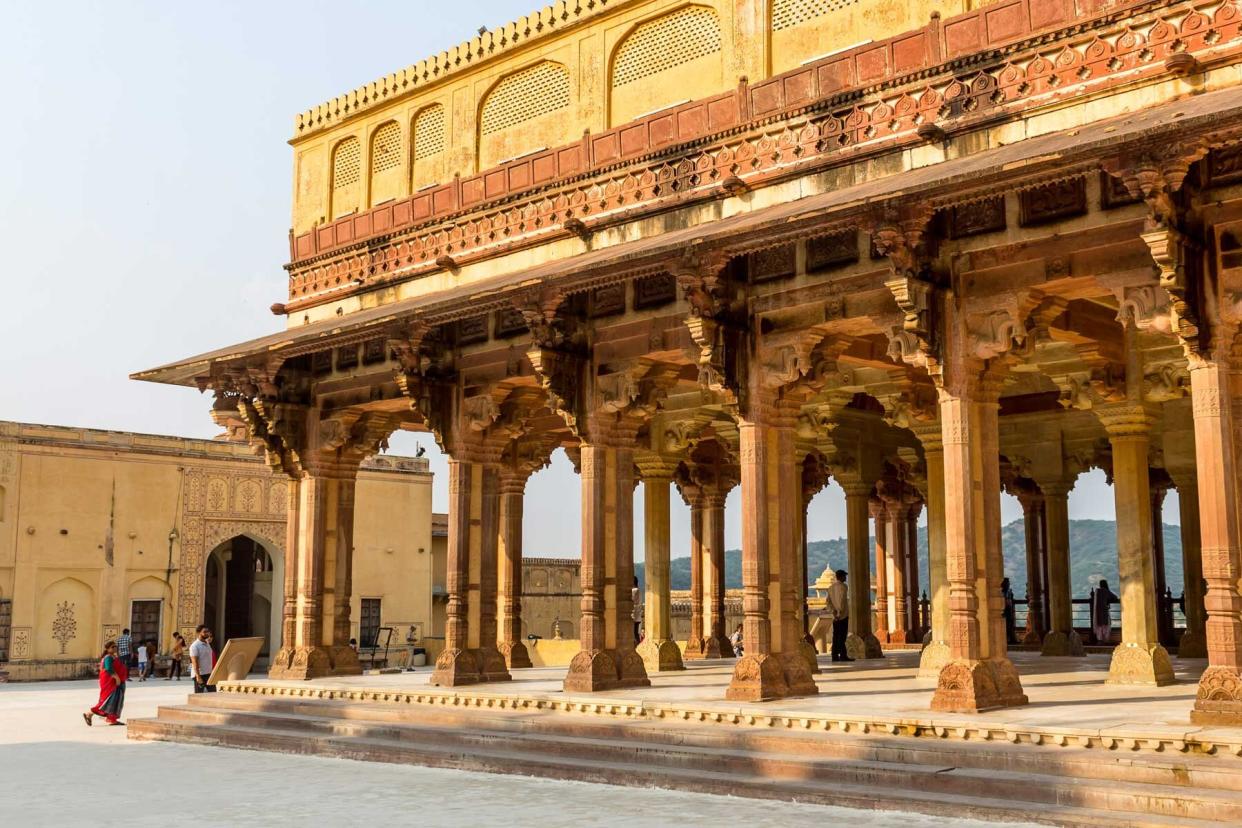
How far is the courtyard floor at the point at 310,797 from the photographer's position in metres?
7.91

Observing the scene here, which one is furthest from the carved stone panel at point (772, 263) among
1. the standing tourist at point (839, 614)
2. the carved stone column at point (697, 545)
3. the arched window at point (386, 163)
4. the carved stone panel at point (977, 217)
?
the carved stone column at point (697, 545)

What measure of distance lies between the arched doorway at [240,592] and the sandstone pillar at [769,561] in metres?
22.7

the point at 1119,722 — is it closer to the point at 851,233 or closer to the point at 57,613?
the point at 851,233

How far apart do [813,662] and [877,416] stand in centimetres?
457

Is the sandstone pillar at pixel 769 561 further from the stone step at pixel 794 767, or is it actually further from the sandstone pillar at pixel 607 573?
the sandstone pillar at pixel 607 573

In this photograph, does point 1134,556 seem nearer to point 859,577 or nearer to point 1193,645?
point 1193,645

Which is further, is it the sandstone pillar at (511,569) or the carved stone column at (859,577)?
the sandstone pillar at (511,569)

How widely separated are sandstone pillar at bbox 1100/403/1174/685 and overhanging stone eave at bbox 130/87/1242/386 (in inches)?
135

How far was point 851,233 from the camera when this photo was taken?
10578 mm

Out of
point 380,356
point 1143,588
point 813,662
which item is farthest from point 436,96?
point 1143,588

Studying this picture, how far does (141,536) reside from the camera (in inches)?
1086

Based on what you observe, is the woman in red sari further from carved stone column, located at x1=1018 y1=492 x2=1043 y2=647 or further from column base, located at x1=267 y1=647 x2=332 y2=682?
carved stone column, located at x1=1018 y1=492 x2=1043 y2=647

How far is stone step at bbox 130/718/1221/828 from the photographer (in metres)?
7.15

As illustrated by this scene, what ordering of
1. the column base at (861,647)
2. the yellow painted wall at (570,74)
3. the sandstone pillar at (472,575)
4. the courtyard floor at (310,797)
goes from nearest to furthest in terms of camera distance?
1. the courtyard floor at (310,797)
2. the yellow painted wall at (570,74)
3. the sandstone pillar at (472,575)
4. the column base at (861,647)
